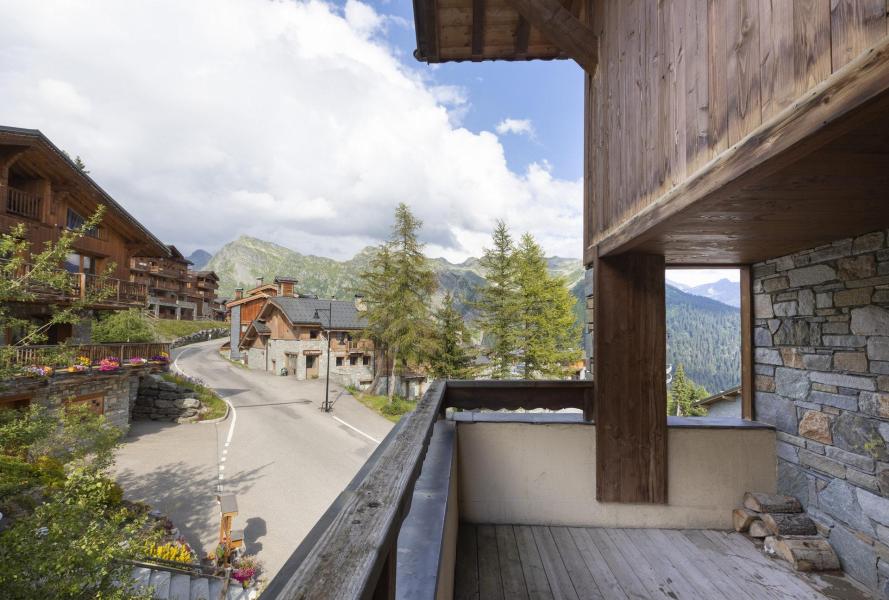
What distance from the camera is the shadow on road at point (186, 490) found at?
894 cm

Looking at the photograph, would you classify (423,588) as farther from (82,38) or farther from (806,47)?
(82,38)

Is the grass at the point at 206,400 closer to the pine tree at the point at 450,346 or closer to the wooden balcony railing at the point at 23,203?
the wooden balcony railing at the point at 23,203

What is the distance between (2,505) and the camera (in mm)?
6801

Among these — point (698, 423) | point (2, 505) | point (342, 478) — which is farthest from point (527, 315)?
point (2, 505)

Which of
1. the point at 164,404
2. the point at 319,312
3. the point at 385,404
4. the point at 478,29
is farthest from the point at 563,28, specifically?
the point at 319,312

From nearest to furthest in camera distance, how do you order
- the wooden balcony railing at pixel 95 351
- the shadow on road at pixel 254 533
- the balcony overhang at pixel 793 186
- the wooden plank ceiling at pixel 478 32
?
1. the balcony overhang at pixel 793 186
2. the wooden plank ceiling at pixel 478 32
3. the shadow on road at pixel 254 533
4. the wooden balcony railing at pixel 95 351

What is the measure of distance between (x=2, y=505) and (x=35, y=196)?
34.1ft

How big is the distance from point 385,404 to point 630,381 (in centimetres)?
1740

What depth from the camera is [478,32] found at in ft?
13.3

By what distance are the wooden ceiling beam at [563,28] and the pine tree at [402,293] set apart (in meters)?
16.2

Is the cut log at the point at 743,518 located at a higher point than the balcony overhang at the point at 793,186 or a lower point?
lower

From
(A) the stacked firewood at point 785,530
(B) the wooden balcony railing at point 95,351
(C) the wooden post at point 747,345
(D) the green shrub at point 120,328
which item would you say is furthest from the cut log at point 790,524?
(D) the green shrub at point 120,328

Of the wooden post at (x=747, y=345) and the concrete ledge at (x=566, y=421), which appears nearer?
the concrete ledge at (x=566, y=421)

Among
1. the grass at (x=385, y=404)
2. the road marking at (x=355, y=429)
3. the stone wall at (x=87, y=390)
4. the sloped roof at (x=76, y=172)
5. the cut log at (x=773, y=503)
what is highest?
the sloped roof at (x=76, y=172)
